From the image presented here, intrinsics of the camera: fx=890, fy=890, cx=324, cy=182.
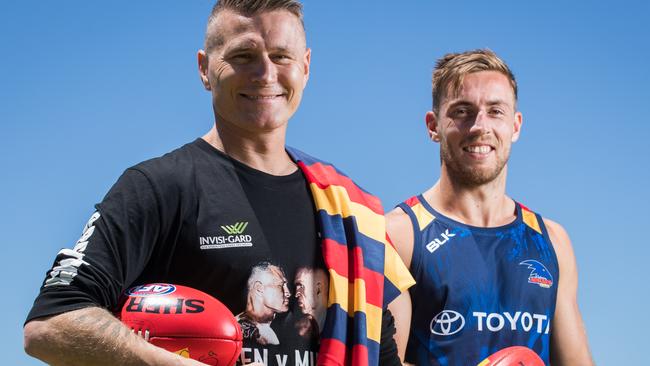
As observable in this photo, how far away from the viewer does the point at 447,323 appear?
18.4ft

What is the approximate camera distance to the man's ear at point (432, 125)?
630 centimetres

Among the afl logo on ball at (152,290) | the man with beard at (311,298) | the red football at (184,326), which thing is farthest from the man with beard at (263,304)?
the afl logo on ball at (152,290)

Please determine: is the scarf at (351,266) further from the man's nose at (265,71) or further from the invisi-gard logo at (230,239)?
the man's nose at (265,71)

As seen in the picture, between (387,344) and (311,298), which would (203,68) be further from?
(387,344)

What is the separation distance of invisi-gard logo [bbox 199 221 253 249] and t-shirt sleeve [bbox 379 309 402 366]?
3.05ft

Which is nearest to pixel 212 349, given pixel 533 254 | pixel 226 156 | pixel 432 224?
pixel 226 156

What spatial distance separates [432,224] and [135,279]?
2753 mm

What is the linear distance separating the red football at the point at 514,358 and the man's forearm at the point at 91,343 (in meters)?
2.57

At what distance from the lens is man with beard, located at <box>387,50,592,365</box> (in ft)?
18.4

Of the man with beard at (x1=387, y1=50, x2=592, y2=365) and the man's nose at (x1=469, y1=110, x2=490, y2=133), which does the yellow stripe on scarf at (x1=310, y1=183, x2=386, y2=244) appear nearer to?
the man with beard at (x1=387, y1=50, x2=592, y2=365)

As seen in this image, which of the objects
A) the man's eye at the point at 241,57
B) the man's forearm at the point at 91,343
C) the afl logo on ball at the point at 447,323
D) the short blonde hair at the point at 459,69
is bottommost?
the man's forearm at the point at 91,343

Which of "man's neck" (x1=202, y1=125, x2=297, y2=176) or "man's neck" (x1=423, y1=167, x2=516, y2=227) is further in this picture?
"man's neck" (x1=423, y1=167, x2=516, y2=227)

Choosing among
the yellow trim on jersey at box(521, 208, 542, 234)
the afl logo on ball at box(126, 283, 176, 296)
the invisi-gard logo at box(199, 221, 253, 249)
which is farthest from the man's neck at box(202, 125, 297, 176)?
the yellow trim on jersey at box(521, 208, 542, 234)

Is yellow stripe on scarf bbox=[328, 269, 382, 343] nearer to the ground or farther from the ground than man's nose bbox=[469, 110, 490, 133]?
nearer to the ground
